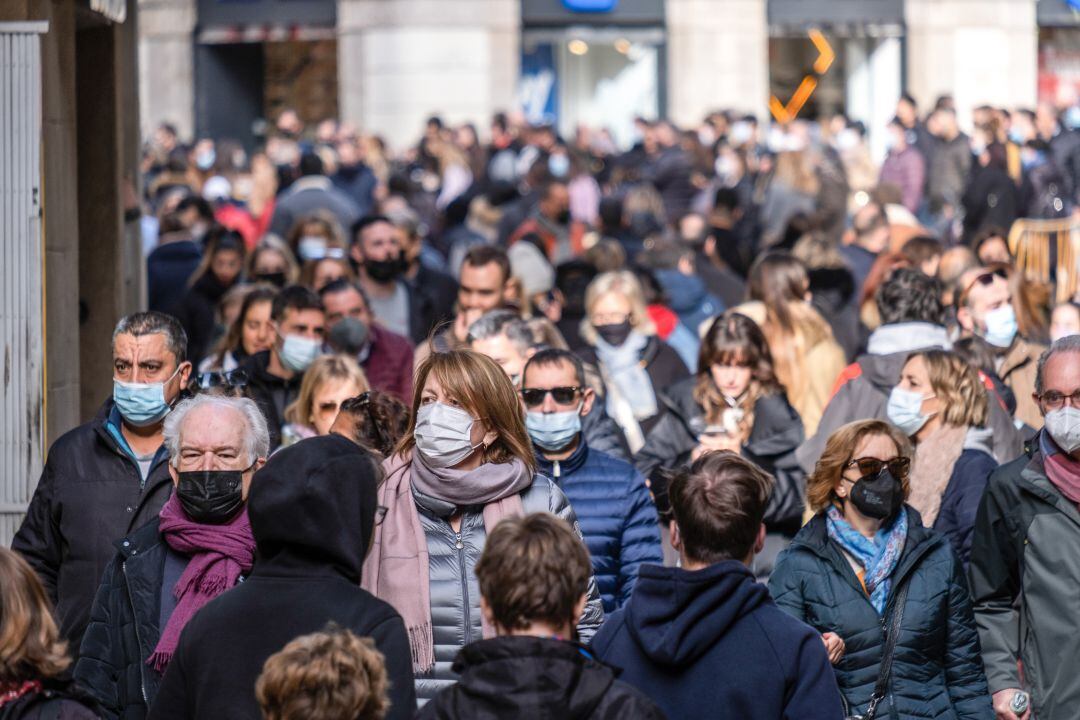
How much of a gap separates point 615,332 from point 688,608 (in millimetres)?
5096

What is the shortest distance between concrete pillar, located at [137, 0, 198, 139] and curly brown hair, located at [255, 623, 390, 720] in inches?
1084

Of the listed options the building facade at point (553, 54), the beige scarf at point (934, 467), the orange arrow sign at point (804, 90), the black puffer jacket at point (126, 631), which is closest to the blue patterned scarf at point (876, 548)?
the beige scarf at point (934, 467)

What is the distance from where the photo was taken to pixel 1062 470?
19.7 ft

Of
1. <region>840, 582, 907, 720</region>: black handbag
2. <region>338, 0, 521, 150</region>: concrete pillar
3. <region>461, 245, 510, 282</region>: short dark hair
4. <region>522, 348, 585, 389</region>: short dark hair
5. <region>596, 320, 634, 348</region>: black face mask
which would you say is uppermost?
<region>338, 0, 521, 150</region>: concrete pillar

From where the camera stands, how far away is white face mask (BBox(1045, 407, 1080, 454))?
594 centimetres

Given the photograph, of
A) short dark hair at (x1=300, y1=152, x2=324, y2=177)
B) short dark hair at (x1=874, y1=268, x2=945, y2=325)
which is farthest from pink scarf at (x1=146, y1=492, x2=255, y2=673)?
short dark hair at (x1=300, y1=152, x2=324, y2=177)

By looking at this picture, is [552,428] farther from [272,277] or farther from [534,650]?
[272,277]

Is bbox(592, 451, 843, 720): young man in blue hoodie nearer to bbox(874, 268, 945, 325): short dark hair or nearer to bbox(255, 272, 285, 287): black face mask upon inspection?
bbox(874, 268, 945, 325): short dark hair

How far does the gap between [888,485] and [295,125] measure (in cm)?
1841

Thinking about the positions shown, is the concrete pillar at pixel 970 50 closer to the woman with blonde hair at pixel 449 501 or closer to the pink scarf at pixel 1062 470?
the pink scarf at pixel 1062 470

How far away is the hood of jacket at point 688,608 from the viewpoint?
4.50 metres

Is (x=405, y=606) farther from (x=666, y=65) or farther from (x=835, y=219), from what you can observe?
(x=666, y=65)

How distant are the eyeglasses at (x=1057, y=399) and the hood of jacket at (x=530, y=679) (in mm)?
2650

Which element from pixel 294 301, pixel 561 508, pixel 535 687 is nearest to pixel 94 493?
pixel 561 508
